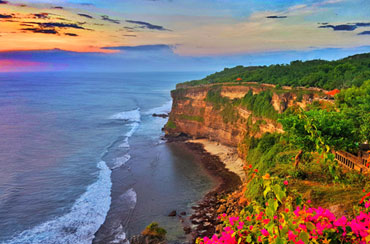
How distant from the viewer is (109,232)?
101 feet

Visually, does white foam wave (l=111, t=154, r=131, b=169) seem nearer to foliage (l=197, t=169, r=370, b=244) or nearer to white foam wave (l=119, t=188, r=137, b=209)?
white foam wave (l=119, t=188, r=137, b=209)

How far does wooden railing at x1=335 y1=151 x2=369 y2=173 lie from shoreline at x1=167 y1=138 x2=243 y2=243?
45.4ft

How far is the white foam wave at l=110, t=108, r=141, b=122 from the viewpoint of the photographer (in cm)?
9231

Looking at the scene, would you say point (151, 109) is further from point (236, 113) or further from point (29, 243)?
point (29, 243)

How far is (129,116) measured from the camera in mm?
97062

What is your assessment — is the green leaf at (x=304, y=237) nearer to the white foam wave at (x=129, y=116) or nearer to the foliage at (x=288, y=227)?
the foliage at (x=288, y=227)

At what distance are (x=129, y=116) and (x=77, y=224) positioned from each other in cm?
6634

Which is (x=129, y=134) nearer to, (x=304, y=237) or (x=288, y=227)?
(x=288, y=227)

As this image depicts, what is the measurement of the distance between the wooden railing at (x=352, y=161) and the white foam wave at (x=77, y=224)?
2378cm

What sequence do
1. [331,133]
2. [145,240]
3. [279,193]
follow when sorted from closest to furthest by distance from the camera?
[279,193]
[331,133]
[145,240]

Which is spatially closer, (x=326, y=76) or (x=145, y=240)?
(x=145, y=240)

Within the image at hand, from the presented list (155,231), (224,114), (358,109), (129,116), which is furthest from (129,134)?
(358,109)

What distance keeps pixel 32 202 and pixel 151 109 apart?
252 ft

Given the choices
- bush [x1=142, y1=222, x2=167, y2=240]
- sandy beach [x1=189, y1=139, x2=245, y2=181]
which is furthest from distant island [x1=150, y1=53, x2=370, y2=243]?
bush [x1=142, y1=222, x2=167, y2=240]
